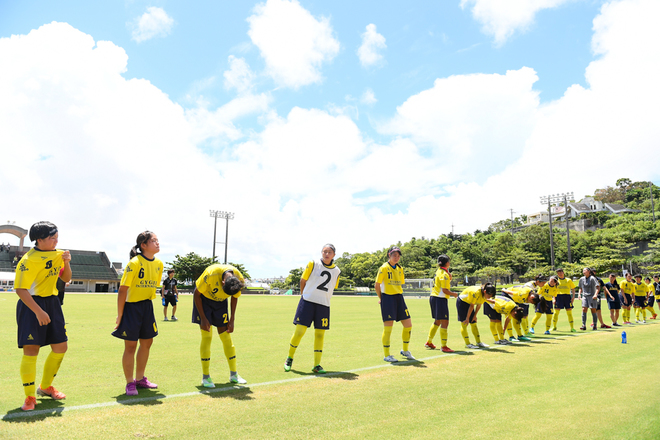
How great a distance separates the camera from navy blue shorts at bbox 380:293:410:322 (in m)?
8.04

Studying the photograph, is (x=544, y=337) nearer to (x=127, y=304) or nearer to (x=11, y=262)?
(x=127, y=304)

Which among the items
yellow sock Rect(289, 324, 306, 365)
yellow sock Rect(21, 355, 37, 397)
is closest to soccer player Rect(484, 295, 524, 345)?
yellow sock Rect(289, 324, 306, 365)

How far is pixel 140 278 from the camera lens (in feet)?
17.3

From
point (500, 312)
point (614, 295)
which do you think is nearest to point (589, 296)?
point (614, 295)

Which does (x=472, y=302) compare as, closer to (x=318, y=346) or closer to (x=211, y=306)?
(x=318, y=346)

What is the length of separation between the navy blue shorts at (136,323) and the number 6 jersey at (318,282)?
265 centimetres

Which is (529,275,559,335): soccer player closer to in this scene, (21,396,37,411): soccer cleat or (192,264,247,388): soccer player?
(192,264,247,388): soccer player

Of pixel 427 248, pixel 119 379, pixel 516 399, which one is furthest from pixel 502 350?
pixel 427 248

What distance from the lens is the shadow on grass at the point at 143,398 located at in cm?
484

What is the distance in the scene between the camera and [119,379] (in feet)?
20.1

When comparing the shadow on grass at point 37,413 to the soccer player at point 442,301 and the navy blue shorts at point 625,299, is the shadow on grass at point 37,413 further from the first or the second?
the navy blue shorts at point 625,299

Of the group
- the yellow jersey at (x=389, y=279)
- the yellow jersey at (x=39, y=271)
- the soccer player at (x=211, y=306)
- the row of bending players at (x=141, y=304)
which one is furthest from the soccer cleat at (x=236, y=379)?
the yellow jersey at (x=389, y=279)

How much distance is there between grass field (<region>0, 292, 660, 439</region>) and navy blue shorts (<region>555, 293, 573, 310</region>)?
14.9 feet

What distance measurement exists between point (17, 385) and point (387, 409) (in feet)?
17.4
